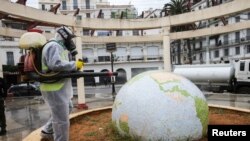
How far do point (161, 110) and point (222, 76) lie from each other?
63.4 ft

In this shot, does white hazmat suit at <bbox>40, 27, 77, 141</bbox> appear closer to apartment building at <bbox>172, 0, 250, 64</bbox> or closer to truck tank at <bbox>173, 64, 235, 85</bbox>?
truck tank at <bbox>173, 64, 235, 85</bbox>

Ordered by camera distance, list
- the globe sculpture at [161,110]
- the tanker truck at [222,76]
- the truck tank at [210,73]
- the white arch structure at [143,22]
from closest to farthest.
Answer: the globe sculpture at [161,110], the white arch structure at [143,22], the tanker truck at [222,76], the truck tank at [210,73]

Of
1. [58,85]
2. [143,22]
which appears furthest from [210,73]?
[58,85]

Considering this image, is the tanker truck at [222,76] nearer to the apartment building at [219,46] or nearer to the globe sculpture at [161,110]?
the apartment building at [219,46]

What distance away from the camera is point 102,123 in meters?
7.21

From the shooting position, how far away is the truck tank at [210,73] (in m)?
23.0

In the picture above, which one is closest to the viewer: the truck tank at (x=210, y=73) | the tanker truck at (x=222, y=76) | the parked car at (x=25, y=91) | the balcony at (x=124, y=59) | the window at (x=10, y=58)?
the tanker truck at (x=222, y=76)

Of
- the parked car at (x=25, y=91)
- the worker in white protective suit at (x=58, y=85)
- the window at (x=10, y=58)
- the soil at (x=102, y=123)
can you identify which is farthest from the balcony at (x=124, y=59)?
the worker in white protective suit at (x=58, y=85)

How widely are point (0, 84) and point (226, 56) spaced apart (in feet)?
137

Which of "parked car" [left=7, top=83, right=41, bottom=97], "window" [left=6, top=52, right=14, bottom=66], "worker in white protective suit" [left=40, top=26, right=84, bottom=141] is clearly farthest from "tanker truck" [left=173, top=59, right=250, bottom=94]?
"window" [left=6, top=52, right=14, bottom=66]

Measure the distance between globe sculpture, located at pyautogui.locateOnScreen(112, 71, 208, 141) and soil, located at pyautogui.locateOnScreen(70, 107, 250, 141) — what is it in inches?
13.3

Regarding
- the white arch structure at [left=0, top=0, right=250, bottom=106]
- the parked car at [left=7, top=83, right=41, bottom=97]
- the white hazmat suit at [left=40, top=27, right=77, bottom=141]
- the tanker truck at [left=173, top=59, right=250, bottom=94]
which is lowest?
the parked car at [left=7, top=83, right=41, bottom=97]

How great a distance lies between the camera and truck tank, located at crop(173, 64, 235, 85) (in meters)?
23.0

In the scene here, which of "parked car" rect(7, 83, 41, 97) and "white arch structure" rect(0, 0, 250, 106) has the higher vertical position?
"white arch structure" rect(0, 0, 250, 106)
